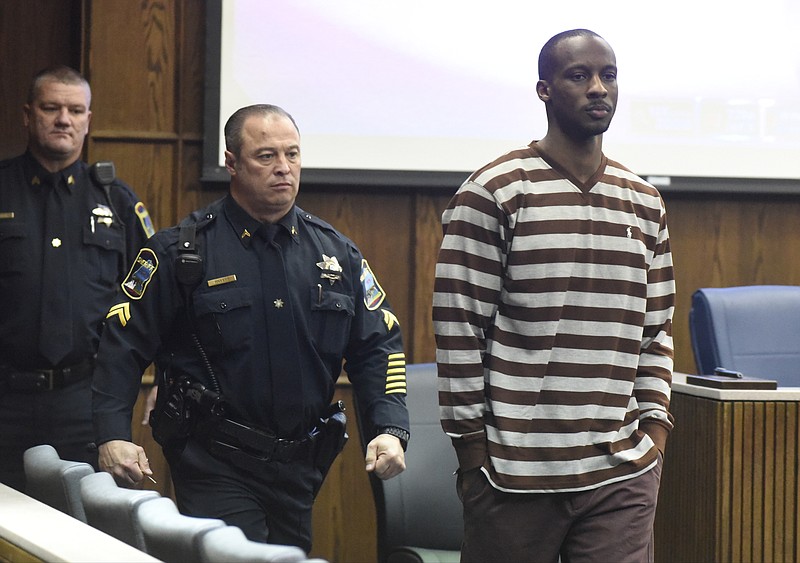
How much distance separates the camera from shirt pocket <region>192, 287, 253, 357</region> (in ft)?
8.51

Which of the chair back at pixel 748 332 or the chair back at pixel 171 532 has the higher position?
the chair back at pixel 748 332

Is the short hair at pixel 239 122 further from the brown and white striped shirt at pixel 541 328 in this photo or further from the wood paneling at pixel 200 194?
the wood paneling at pixel 200 194

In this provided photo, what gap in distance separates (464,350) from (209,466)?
704mm

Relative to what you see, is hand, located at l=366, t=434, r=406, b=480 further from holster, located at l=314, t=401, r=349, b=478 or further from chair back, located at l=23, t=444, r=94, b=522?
chair back, located at l=23, t=444, r=94, b=522

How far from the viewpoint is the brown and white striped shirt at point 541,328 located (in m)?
2.24

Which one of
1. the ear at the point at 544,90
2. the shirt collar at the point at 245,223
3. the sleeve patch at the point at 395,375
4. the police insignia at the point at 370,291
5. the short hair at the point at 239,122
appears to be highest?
the ear at the point at 544,90

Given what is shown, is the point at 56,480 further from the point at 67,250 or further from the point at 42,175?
the point at 42,175

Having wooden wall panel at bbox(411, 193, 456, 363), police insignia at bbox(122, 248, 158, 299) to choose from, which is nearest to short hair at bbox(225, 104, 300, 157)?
police insignia at bbox(122, 248, 158, 299)

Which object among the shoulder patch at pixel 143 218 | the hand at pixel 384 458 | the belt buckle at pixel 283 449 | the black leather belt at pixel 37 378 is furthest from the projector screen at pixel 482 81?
the hand at pixel 384 458

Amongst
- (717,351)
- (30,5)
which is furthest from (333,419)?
(30,5)

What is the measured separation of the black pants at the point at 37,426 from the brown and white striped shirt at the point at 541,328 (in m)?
1.61

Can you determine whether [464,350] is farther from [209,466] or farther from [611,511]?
[209,466]

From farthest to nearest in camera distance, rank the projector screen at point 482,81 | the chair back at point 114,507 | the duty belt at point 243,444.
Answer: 1. the projector screen at point 482,81
2. the duty belt at point 243,444
3. the chair back at point 114,507

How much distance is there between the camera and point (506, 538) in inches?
89.3
